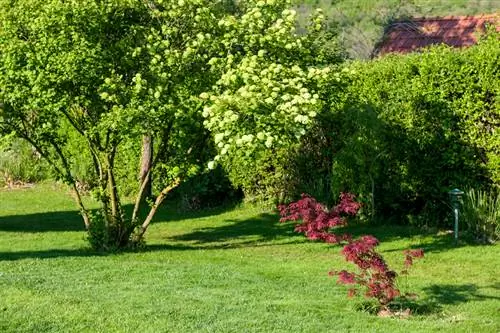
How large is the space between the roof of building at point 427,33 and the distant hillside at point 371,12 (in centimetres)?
66

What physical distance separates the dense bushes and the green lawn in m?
0.74

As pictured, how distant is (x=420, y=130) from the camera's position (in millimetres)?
11648

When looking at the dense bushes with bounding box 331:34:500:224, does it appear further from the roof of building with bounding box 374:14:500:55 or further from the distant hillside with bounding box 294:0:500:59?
the distant hillside with bounding box 294:0:500:59

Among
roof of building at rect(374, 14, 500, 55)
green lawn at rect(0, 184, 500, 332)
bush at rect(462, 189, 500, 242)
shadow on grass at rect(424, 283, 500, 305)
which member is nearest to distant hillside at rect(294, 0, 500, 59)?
roof of building at rect(374, 14, 500, 55)

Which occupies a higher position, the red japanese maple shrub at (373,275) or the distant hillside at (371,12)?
the distant hillside at (371,12)

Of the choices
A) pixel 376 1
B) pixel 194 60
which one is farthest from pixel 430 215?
pixel 376 1

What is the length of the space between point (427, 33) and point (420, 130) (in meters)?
15.9

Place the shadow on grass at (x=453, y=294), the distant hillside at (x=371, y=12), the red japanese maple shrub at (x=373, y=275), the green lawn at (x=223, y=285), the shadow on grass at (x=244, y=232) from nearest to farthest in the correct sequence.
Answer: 1. the green lawn at (x=223, y=285)
2. the red japanese maple shrub at (x=373, y=275)
3. the shadow on grass at (x=453, y=294)
4. the shadow on grass at (x=244, y=232)
5. the distant hillside at (x=371, y=12)

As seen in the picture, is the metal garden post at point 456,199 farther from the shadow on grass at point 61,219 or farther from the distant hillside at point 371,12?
the distant hillside at point 371,12

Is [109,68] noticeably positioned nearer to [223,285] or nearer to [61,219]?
[223,285]

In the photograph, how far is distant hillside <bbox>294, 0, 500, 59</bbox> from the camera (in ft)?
91.1

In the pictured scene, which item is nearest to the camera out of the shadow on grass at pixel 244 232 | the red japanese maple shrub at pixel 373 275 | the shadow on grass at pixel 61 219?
the red japanese maple shrub at pixel 373 275

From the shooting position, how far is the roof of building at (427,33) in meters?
25.1

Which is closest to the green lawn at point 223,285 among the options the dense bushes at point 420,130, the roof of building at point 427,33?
the dense bushes at point 420,130
